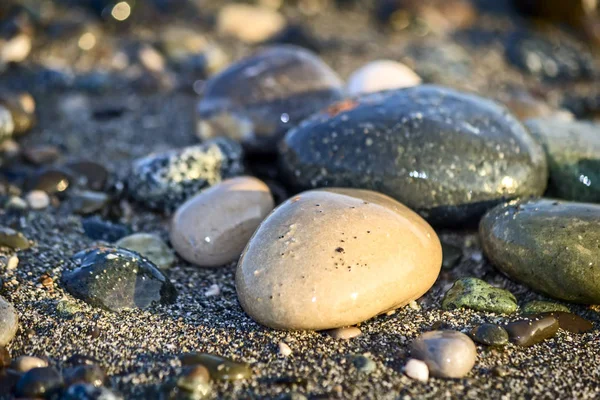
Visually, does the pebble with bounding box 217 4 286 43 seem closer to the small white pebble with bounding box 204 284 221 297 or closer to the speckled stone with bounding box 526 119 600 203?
the speckled stone with bounding box 526 119 600 203

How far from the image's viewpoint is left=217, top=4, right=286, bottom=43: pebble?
638 cm

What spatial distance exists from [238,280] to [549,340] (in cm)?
139

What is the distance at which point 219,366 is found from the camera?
2529 mm

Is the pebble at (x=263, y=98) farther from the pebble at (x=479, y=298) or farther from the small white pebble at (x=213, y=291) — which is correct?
the pebble at (x=479, y=298)

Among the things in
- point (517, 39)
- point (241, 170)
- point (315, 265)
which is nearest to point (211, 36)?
point (241, 170)

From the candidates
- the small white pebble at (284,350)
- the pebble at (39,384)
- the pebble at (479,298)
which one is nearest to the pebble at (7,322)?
the pebble at (39,384)

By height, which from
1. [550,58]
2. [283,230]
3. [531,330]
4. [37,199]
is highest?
[283,230]

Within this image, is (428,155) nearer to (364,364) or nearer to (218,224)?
(218,224)

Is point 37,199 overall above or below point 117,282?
below

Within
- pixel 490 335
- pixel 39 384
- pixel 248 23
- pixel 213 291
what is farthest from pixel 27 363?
pixel 248 23

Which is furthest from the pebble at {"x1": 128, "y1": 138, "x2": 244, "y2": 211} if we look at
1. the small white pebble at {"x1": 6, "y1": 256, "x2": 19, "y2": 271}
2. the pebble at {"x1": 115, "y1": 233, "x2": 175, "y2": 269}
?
the small white pebble at {"x1": 6, "y1": 256, "x2": 19, "y2": 271}

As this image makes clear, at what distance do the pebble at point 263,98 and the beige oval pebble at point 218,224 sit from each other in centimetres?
95

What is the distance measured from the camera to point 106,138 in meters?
4.74

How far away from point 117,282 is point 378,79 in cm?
284
